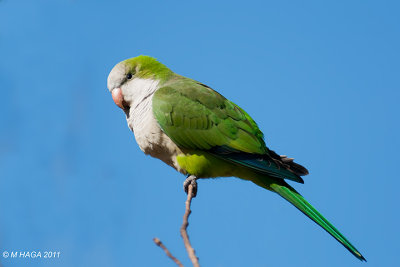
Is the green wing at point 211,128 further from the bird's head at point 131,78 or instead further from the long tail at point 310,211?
the bird's head at point 131,78

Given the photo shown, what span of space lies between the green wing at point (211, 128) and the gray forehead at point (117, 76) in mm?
413

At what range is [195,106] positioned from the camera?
3.33 metres

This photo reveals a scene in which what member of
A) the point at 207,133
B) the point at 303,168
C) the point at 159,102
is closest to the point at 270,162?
the point at 303,168

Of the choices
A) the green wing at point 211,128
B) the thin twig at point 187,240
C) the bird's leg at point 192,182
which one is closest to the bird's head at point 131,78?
the green wing at point 211,128

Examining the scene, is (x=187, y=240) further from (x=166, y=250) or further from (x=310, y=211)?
(x=310, y=211)

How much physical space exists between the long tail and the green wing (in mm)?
109

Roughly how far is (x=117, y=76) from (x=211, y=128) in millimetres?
972

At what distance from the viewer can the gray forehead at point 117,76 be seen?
364 centimetres

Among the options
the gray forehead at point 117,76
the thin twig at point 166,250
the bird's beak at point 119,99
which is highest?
the gray forehead at point 117,76

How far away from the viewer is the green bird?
10.6 ft

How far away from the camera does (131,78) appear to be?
3.64 metres

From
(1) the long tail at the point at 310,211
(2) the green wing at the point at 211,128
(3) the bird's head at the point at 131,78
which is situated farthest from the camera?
(3) the bird's head at the point at 131,78

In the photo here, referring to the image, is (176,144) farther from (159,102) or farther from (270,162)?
(270,162)

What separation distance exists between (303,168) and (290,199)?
32 centimetres
